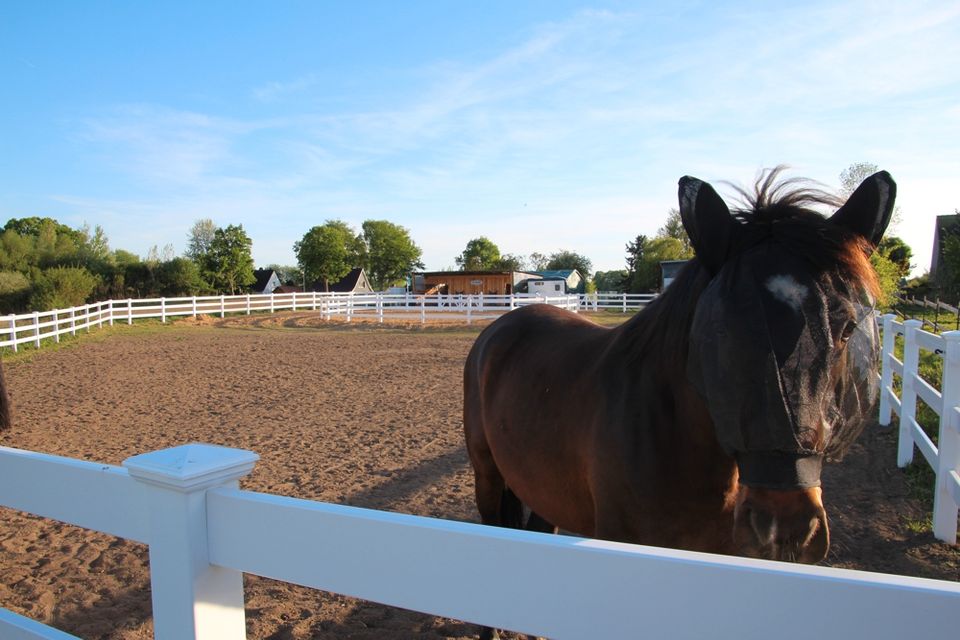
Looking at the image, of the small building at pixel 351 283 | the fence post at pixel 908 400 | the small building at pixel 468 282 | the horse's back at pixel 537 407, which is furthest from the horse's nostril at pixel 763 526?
the small building at pixel 351 283

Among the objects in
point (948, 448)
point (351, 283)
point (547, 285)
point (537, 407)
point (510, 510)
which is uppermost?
point (351, 283)

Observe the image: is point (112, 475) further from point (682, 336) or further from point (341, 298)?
point (341, 298)

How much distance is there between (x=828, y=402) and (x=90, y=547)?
4780 mm

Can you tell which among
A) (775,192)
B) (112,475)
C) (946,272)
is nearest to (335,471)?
(112,475)

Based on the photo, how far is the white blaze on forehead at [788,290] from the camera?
1.37m

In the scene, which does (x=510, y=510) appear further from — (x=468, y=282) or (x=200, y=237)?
(x=200, y=237)

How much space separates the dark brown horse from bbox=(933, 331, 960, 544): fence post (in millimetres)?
3044

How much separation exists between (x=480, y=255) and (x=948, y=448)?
88.9 m

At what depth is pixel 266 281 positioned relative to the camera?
210ft

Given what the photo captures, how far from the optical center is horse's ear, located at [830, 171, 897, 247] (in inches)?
61.1

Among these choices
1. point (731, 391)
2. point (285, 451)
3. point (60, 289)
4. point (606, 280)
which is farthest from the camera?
point (606, 280)

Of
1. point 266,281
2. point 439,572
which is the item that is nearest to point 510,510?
point 439,572

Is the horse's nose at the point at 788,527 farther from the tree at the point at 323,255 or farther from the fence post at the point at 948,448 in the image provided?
the tree at the point at 323,255

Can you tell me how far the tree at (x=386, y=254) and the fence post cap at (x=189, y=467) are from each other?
244ft
